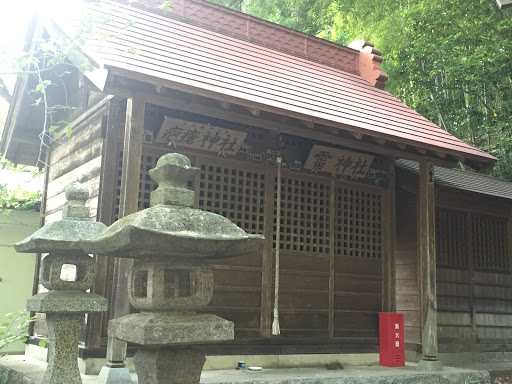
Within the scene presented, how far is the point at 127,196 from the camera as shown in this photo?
20.4ft

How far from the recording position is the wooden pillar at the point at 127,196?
5.98 m

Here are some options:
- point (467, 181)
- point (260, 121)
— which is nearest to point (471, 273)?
point (467, 181)

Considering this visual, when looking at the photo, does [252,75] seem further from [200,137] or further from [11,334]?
[11,334]

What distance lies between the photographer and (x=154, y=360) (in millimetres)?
4070

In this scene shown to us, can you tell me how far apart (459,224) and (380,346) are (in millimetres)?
3692

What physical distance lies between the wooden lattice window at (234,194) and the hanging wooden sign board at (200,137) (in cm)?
29

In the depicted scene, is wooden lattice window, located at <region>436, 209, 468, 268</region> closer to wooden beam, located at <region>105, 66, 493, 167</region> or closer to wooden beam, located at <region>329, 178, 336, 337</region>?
wooden beam, located at <region>329, 178, 336, 337</region>

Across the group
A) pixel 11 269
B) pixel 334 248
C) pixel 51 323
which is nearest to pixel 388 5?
pixel 334 248

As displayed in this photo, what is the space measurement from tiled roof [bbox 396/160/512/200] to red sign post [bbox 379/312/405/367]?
2.82m

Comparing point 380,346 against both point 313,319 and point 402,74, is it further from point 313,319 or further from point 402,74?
point 402,74

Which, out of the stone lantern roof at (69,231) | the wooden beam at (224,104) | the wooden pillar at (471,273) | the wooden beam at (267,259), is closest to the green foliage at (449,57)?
the wooden pillar at (471,273)

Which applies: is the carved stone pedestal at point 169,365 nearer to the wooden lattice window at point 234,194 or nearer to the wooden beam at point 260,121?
the wooden beam at point 260,121

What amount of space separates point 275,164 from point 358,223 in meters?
1.99

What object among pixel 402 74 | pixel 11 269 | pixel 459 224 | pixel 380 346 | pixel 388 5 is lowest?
pixel 380 346
